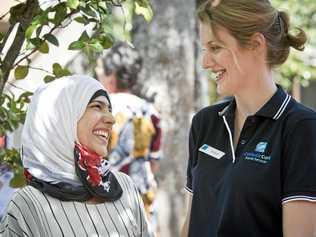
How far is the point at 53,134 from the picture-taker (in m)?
3.12

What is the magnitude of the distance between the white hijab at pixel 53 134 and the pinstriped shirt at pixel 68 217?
87 millimetres

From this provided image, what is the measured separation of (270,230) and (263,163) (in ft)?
0.77

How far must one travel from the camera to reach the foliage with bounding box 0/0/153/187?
3.49m

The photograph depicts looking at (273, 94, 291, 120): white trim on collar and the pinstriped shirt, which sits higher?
(273, 94, 291, 120): white trim on collar

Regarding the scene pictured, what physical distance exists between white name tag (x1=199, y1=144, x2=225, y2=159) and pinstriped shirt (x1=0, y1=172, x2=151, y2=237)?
327 millimetres

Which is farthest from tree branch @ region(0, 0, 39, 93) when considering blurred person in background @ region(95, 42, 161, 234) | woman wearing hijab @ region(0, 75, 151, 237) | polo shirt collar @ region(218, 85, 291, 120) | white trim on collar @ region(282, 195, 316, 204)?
blurred person in background @ region(95, 42, 161, 234)

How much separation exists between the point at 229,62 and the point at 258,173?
0.42 m

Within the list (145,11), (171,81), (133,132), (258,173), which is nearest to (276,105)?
(258,173)

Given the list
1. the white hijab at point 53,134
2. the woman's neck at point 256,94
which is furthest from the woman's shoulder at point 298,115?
the white hijab at point 53,134

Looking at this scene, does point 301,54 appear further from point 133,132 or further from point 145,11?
point 145,11

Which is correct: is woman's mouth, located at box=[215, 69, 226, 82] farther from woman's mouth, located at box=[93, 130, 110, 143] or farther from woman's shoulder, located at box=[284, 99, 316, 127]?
woman's mouth, located at box=[93, 130, 110, 143]

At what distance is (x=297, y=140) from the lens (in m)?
3.13

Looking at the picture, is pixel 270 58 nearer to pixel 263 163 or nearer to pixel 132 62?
pixel 263 163

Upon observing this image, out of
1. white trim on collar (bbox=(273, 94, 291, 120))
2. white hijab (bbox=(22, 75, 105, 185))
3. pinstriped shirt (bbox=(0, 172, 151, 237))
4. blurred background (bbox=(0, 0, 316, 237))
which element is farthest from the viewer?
blurred background (bbox=(0, 0, 316, 237))
